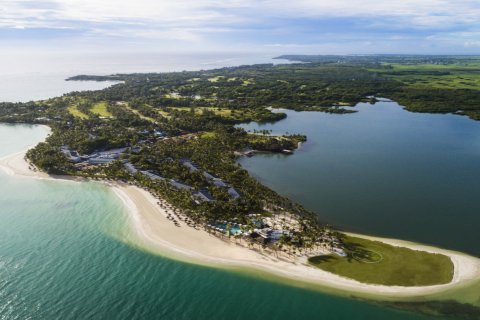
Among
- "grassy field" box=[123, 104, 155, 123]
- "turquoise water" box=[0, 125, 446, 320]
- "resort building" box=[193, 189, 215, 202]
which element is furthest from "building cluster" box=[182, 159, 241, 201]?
"grassy field" box=[123, 104, 155, 123]

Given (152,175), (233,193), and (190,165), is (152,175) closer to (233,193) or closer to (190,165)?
(190,165)

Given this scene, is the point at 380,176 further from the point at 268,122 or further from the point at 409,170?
the point at 268,122

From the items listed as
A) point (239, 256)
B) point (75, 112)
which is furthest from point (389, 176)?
point (75, 112)

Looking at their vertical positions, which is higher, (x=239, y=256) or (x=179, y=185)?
(x=179, y=185)

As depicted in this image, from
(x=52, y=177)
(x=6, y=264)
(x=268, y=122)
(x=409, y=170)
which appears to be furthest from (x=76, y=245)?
(x=268, y=122)

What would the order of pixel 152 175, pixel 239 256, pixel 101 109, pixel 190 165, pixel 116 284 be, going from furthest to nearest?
1. pixel 101 109
2. pixel 190 165
3. pixel 152 175
4. pixel 239 256
5. pixel 116 284

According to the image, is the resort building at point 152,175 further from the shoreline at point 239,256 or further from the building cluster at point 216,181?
the shoreline at point 239,256
